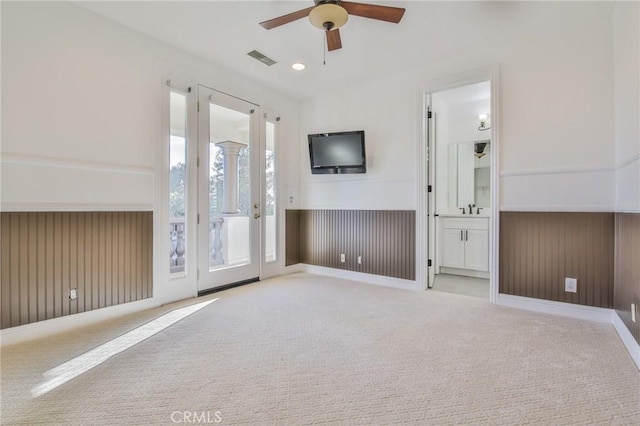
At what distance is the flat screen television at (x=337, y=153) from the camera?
3920 millimetres

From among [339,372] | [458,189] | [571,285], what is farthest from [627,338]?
[458,189]

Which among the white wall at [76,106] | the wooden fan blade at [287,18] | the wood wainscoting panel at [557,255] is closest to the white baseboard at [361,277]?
the wood wainscoting panel at [557,255]

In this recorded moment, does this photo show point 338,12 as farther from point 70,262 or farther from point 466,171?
point 466,171

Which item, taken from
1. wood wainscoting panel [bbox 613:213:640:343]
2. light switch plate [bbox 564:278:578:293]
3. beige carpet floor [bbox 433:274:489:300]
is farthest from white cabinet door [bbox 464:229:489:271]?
wood wainscoting panel [bbox 613:213:640:343]

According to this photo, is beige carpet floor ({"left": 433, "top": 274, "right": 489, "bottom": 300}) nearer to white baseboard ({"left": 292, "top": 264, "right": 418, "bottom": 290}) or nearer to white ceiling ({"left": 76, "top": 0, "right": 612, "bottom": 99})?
white baseboard ({"left": 292, "top": 264, "right": 418, "bottom": 290})

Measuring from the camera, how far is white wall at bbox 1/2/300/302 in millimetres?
2211

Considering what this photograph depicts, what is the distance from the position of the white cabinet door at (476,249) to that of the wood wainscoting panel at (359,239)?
1266 millimetres

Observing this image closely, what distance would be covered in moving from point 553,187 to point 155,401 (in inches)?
137

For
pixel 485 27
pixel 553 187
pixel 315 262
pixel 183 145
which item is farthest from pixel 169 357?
pixel 485 27

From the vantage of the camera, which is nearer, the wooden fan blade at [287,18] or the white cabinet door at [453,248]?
the wooden fan blade at [287,18]

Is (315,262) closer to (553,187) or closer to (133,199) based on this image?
(133,199)

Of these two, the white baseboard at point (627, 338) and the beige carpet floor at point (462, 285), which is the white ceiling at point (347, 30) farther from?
the beige carpet floor at point (462, 285)

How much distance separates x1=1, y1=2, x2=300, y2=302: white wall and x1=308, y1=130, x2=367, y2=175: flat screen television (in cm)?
171

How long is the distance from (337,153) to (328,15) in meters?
2.05
